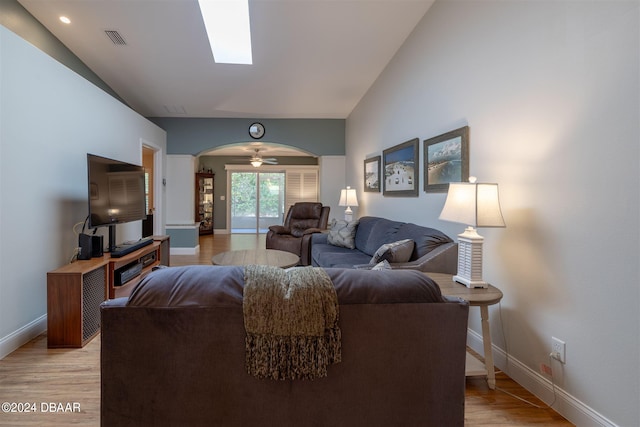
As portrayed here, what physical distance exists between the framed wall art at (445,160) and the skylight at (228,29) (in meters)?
2.48

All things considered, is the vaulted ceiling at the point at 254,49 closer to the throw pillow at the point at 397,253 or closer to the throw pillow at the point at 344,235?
the throw pillow at the point at 344,235

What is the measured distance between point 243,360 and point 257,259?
2104 millimetres

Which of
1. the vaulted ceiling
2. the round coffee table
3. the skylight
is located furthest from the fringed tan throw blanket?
the skylight

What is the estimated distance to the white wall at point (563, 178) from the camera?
54.3 inches

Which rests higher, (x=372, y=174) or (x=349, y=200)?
(x=372, y=174)

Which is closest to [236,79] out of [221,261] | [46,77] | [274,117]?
[274,117]

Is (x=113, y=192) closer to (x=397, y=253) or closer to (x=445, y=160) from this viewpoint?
(x=397, y=253)

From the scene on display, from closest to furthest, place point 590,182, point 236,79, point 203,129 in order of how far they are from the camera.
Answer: point 590,182
point 236,79
point 203,129

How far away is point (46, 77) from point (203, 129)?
3558 mm

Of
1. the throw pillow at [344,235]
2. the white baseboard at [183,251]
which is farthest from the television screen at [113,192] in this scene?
the throw pillow at [344,235]

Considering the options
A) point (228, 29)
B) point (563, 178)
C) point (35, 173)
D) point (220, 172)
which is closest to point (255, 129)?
point (228, 29)

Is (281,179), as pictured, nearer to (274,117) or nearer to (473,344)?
(274,117)

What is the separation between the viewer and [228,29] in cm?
392

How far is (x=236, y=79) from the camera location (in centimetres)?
459
